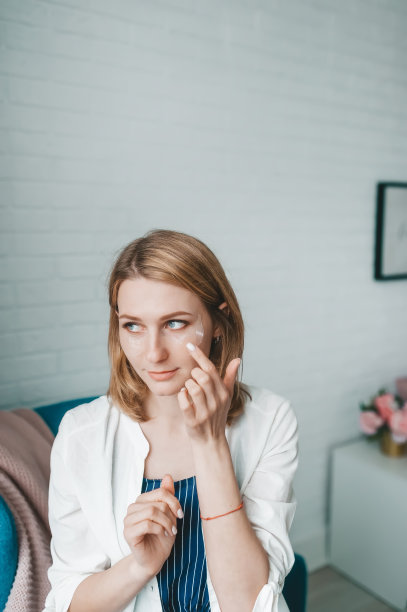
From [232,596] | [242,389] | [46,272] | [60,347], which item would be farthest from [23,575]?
[46,272]

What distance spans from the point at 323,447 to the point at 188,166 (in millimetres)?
1505

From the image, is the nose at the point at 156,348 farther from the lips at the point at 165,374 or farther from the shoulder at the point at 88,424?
the shoulder at the point at 88,424

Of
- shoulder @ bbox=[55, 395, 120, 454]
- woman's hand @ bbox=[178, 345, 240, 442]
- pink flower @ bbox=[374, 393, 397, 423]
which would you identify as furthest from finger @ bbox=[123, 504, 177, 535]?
pink flower @ bbox=[374, 393, 397, 423]

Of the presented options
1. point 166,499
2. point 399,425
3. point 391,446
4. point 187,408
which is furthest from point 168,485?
point 391,446

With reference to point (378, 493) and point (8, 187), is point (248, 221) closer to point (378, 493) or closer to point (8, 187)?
point (8, 187)

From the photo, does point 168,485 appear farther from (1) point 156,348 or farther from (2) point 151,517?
(1) point 156,348

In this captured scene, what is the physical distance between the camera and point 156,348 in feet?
3.20

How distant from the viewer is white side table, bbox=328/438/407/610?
213 cm

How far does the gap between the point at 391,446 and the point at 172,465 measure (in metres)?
1.54

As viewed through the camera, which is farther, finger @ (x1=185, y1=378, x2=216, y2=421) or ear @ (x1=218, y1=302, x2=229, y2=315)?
ear @ (x1=218, y1=302, x2=229, y2=315)

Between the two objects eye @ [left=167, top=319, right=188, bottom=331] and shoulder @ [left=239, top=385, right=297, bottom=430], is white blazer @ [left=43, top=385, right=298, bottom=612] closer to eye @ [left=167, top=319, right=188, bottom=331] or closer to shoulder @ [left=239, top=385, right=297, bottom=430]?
shoulder @ [left=239, top=385, right=297, bottom=430]

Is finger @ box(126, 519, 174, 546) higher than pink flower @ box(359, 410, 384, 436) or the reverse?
higher

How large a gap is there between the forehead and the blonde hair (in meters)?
0.01

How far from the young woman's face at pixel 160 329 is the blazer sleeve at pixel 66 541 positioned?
304mm
